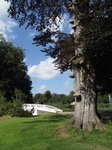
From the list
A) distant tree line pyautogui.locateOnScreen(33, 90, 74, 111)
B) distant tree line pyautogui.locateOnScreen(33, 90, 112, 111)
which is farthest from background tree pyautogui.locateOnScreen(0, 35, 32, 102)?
distant tree line pyautogui.locateOnScreen(33, 90, 74, 111)

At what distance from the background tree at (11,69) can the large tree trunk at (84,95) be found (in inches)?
934

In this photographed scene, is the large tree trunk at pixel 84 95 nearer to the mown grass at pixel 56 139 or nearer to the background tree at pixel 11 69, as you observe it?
the mown grass at pixel 56 139

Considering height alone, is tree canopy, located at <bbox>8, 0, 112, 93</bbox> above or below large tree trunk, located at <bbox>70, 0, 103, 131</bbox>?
above

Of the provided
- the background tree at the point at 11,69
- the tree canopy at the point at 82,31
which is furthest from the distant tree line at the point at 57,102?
the tree canopy at the point at 82,31

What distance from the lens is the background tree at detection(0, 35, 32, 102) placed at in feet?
99.3

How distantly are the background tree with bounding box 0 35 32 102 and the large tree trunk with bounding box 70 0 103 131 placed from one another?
2371 centimetres

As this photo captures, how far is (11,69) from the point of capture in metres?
30.9

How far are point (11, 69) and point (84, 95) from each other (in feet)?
84.0

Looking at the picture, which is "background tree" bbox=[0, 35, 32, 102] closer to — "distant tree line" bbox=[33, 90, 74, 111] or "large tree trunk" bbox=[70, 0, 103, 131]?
"distant tree line" bbox=[33, 90, 74, 111]

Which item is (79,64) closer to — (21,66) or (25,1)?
(25,1)

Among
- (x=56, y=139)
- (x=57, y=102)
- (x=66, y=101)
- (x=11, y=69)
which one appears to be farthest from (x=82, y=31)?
(x=57, y=102)

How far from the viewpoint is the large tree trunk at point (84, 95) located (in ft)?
22.1

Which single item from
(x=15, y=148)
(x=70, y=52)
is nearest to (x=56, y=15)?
(x=70, y=52)

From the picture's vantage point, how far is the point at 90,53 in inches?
275
